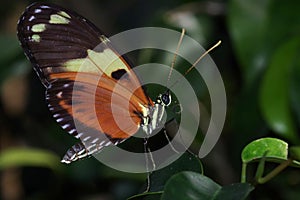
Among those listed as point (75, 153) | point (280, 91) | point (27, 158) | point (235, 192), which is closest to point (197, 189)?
point (235, 192)

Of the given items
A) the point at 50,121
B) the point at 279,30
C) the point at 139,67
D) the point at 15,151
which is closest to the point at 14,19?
the point at 50,121

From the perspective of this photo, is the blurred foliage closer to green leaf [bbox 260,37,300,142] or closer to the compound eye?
green leaf [bbox 260,37,300,142]

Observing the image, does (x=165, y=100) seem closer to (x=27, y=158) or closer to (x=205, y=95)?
(x=205, y=95)

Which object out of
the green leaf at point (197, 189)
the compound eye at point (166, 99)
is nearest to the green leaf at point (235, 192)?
the green leaf at point (197, 189)

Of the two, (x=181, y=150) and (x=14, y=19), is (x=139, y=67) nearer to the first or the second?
(x=181, y=150)

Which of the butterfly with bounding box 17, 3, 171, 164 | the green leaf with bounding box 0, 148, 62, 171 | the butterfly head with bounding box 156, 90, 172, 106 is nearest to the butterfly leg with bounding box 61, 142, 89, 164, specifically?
the butterfly with bounding box 17, 3, 171, 164

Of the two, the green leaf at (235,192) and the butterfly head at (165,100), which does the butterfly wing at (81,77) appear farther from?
the green leaf at (235,192)

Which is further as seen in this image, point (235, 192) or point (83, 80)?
point (83, 80)
